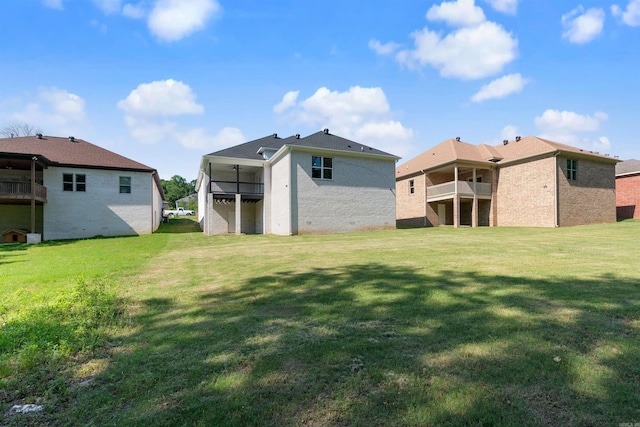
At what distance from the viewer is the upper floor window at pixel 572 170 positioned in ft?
66.7

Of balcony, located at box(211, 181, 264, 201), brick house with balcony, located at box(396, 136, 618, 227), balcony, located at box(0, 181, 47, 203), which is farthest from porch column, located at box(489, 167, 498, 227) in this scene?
balcony, located at box(0, 181, 47, 203)

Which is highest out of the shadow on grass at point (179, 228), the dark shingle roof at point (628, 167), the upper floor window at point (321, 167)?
the dark shingle roof at point (628, 167)

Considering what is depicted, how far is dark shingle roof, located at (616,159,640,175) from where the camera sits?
25333mm

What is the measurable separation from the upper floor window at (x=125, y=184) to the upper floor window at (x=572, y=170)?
28.9 meters

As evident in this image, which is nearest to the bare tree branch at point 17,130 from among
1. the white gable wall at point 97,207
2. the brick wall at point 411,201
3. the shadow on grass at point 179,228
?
the shadow on grass at point 179,228

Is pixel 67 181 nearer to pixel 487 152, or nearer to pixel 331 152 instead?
pixel 331 152

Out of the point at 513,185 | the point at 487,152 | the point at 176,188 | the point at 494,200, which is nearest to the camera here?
the point at 513,185

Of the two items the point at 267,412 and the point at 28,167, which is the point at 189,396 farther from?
the point at 28,167

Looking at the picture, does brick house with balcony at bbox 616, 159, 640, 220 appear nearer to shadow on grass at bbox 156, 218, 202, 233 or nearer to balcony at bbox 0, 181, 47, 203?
shadow on grass at bbox 156, 218, 202, 233

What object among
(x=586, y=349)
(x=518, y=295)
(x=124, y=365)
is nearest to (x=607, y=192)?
(x=518, y=295)

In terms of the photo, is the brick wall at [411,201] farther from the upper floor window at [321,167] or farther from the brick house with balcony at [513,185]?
the upper floor window at [321,167]

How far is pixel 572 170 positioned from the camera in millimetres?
20500

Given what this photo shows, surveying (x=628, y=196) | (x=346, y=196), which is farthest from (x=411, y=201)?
(x=628, y=196)

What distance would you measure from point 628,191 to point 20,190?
1689 inches
